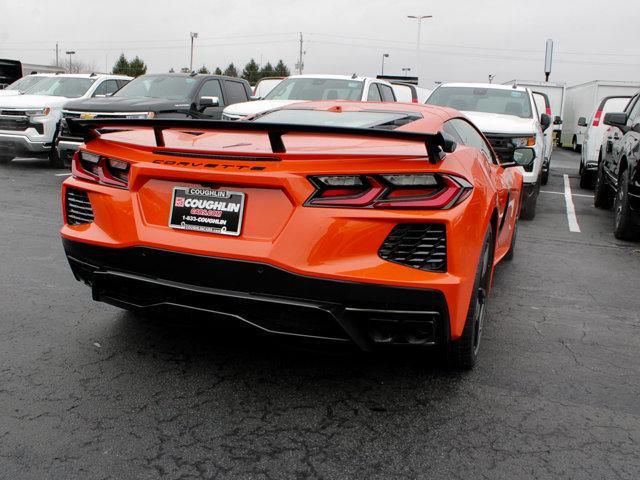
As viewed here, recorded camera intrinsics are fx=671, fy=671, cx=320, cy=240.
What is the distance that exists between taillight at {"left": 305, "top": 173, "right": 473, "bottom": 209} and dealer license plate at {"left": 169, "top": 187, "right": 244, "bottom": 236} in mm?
337

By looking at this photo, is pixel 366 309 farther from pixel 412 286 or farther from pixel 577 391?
pixel 577 391

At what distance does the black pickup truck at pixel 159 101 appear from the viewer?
10922 mm

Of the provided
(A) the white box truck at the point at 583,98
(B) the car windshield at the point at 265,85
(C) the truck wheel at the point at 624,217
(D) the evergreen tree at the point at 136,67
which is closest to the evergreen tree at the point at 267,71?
(D) the evergreen tree at the point at 136,67

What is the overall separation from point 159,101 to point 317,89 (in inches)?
107

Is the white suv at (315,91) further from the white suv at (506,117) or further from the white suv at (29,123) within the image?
the white suv at (29,123)

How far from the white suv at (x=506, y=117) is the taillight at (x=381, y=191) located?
6.13 meters

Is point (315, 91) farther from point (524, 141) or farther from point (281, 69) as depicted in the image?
point (281, 69)

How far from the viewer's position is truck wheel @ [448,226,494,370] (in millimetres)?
3293

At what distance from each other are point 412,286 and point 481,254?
71 centimetres

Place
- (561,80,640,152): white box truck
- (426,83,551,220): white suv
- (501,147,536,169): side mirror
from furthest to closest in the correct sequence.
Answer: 1. (561,80,640,152): white box truck
2. (426,83,551,220): white suv
3. (501,147,536,169): side mirror

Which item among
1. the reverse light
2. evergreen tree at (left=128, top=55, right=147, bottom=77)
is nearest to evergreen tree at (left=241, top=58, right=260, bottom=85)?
evergreen tree at (left=128, top=55, right=147, bottom=77)

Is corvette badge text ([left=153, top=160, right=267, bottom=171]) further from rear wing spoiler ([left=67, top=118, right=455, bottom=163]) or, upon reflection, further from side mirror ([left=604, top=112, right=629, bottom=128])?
side mirror ([left=604, top=112, right=629, bottom=128])

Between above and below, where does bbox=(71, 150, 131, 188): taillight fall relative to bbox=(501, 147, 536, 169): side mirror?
above

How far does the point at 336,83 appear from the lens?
11.8m
